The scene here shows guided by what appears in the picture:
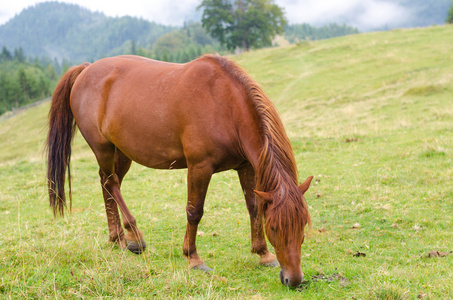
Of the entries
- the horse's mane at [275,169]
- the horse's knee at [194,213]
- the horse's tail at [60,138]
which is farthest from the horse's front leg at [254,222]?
the horse's tail at [60,138]

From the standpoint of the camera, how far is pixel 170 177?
9734mm

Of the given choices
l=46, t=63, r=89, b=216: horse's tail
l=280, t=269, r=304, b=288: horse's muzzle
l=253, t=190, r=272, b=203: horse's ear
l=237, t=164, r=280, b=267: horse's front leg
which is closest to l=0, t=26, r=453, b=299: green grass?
l=280, t=269, r=304, b=288: horse's muzzle

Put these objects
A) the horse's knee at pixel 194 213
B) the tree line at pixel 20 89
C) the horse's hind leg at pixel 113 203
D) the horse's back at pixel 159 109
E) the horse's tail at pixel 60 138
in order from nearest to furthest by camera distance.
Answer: the horse's back at pixel 159 109 < the horse's knee at pixel 194 213 < the horse's hind leg at pixel 113 203 < the horse's tail at pixel 60 138 < the tree line at pixel 20 89

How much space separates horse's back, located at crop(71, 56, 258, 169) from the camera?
14.0ft

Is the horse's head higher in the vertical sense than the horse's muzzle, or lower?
higher

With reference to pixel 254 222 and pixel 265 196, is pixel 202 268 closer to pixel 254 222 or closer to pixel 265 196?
pixel 254 222

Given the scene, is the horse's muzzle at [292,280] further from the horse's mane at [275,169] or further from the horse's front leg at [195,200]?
the horse's front leg at [195,200]

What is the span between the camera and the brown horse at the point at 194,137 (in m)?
3.68

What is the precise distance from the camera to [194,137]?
4.27 meters

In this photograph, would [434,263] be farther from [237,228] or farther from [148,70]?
[148,70]

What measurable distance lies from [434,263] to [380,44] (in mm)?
35328

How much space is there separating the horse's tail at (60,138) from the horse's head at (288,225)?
359 cm

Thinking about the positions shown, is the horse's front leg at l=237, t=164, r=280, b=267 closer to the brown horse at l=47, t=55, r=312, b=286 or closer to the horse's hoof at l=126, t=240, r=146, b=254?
the brown horse at l=47, t=55, r=312, b=286

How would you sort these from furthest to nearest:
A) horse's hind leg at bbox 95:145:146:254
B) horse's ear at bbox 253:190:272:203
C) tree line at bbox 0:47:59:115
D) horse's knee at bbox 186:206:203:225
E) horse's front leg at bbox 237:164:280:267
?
1. tree line at bbox 0:47:59:115
2. horse's hind leg at bbox 95:145:146:254
3. horse's front leg at bbox 237:164:280:267
4. horse's knee at bbox 186:206:203:225
5. horse's ear at bbox 253:190:272:203
